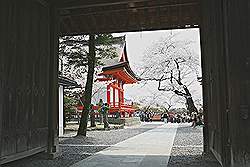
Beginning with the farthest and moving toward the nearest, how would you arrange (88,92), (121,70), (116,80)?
1. (116,80)
2. (121,70)
3. (88,92)

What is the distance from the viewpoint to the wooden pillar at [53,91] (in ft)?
22.2

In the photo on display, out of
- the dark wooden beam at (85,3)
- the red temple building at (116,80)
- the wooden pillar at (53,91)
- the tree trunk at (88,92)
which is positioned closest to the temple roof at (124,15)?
the dark wooden beam at (85,3)

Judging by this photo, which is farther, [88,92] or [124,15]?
[88,92]

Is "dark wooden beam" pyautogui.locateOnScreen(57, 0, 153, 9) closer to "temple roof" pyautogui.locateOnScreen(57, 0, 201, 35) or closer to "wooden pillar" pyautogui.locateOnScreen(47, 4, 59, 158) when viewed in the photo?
"temple roof" pyautogui.locateOnScreen(57, 0, 201, 35)

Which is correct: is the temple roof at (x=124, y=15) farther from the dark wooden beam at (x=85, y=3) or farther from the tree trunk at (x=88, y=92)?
the tree trunk at (x=88, y=92)

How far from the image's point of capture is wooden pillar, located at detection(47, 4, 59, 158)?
6.76m

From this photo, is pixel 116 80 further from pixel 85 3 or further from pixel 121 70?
Result: pixel 85 3

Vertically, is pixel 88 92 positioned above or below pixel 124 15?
below

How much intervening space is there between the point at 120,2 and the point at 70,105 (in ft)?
36.7

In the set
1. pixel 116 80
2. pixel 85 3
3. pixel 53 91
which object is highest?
pixel 85 3

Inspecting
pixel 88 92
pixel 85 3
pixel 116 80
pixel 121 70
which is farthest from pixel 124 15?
pixel 116 80

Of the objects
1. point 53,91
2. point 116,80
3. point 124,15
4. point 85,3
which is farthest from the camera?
point 116,80

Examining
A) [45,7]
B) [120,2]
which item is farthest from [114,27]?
[45,7]

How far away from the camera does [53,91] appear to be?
689 cm
